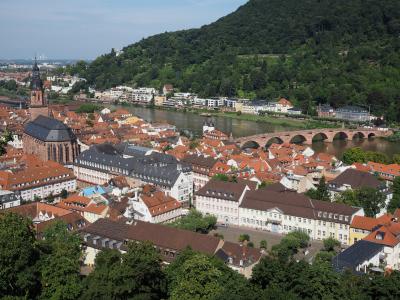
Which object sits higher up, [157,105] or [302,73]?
[302,73]

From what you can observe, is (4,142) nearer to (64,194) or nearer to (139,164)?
(64,194)

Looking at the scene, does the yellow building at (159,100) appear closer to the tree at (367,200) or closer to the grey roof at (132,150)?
the grey roof at (132,150)

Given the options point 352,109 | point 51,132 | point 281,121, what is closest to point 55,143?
point 51,132

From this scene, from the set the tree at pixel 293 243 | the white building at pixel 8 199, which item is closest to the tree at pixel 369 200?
the tree at pixel 293 243

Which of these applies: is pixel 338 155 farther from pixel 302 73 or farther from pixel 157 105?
pixel 157 105

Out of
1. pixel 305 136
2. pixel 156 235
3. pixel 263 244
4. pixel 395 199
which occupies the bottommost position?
pixel 263 244

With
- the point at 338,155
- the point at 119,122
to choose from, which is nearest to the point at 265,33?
the point at 119,122
